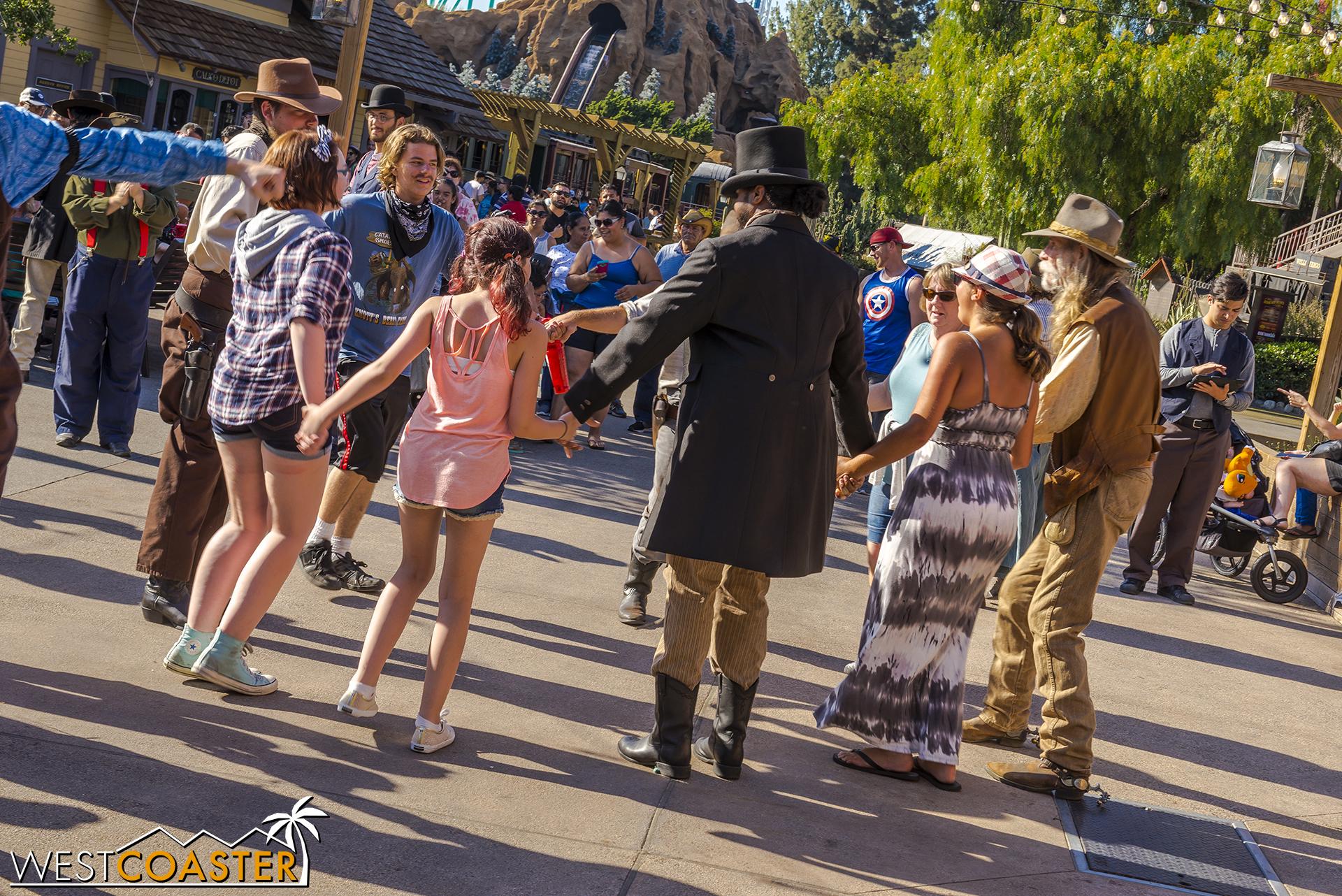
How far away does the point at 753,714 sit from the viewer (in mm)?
4910

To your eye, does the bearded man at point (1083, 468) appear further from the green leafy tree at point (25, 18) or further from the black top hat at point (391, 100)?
the green leafy tree at point (25, 18)

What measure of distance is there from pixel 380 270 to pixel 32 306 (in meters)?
4.70

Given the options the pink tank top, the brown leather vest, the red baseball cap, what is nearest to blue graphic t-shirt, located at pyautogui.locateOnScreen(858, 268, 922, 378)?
the red baseball cap

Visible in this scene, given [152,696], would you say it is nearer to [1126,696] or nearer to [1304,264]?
[1126,696]

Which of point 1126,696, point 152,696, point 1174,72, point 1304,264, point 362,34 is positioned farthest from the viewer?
point 1304,264

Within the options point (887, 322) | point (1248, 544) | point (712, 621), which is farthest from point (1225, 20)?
point (712, 621)

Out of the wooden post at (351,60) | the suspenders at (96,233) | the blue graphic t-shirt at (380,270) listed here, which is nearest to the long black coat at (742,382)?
the blue graphic t-shirt at (380,270)

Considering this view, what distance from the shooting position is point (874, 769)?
4.42 meters

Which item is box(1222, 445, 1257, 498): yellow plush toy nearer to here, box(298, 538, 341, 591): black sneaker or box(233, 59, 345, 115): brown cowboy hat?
box(298, 538, 341, 591): black sneaker

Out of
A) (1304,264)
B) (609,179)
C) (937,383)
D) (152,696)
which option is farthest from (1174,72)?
(152,696)

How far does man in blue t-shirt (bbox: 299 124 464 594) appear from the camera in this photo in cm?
522

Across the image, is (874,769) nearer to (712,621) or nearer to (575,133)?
(712,621)

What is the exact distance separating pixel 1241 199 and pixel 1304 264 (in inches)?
577

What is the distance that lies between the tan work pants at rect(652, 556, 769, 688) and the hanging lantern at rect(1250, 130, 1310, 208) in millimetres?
10353
